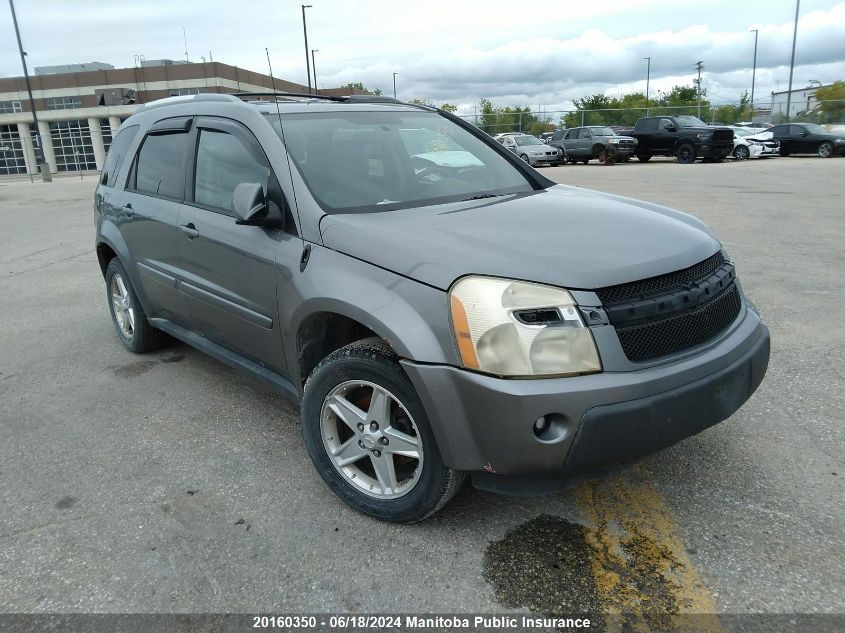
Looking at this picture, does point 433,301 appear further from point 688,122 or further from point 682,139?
point 688,122

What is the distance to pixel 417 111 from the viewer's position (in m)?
4.09

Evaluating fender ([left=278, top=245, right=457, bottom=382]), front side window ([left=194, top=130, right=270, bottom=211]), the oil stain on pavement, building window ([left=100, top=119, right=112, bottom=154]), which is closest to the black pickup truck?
front side window ([left=194, top=130, right=270, bottom=211])

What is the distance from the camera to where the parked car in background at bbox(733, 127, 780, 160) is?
2681 cm

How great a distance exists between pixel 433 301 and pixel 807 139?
30882mm

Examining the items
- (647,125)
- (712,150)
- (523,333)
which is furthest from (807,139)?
(523,333)

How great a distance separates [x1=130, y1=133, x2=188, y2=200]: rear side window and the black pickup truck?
963 inches

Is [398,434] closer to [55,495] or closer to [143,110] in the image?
[55,495]

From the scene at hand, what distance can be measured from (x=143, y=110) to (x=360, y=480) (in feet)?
10.9

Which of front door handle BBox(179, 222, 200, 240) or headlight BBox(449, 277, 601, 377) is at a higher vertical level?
front door handle BBox(179, 222, 200, 240)

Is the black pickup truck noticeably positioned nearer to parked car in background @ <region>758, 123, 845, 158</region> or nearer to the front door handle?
parked car in background @ <region>758, 123, 845, 158</region>

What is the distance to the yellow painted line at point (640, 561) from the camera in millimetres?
2199

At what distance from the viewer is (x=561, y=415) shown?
2.23 meters

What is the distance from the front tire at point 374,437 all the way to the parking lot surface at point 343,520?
0.49ft

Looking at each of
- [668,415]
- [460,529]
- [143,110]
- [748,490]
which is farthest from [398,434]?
[143,110]
